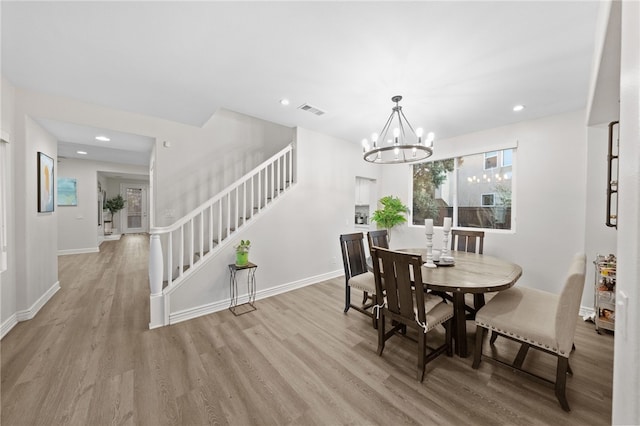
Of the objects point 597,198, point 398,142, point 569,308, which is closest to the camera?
point 569,308

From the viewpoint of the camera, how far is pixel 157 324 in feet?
8.95

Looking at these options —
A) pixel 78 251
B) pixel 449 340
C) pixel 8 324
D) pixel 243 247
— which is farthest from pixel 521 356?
pixel 78 251

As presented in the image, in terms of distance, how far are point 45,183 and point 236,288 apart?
296 centimetres

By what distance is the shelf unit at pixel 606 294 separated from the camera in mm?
2617

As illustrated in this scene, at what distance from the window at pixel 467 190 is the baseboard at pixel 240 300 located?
2408 millimetres

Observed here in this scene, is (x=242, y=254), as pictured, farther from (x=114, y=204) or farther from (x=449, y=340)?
(x=114, y=204)

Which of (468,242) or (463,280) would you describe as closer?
(463,280)

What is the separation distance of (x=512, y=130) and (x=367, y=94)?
2.62 meters

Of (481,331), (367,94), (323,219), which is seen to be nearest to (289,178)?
(323,219)

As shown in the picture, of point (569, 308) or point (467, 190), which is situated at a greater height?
point (467, 190)

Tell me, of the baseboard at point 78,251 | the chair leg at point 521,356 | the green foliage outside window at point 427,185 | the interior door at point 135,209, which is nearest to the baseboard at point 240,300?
the green foliage outside window at point 427,185

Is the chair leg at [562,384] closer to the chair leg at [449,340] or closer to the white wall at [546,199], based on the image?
the chair leg at [449,340]

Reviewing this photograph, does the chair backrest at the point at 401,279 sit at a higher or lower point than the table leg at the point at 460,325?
higher

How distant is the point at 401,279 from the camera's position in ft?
6.50
